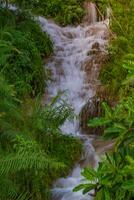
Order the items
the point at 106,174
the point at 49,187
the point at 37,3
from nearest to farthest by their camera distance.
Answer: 1. the point at 106,174
2. the point at 49,187
3. the point at 37,3

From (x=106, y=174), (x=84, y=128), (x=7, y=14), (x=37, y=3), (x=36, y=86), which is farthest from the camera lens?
(x=37, y=3)

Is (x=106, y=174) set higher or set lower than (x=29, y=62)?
lower

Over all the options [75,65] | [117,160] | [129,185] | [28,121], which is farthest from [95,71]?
[129,185]

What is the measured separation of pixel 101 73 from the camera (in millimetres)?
8305

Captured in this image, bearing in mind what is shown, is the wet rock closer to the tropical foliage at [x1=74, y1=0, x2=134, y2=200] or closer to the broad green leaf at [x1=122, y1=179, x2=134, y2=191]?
the tropical foliage at [x1=74, y1=0, x2=134, y2=200]

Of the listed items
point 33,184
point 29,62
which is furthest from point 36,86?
point 33,184

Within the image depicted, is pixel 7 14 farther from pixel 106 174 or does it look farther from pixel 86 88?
pixel 106 174

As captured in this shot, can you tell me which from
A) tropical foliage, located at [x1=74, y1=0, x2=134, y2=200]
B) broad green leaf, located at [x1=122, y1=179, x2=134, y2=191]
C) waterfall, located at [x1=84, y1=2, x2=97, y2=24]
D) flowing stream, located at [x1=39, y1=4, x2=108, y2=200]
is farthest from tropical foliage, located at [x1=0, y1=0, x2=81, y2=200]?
waterfall, located at [x1=84, y1=2, x2=97, y2=24]

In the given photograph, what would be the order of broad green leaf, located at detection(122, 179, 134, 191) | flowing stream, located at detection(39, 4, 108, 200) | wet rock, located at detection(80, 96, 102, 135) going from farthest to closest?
wet rock, located at detection(80, 96, 102, 135), flowing stream, located at detection(39, 4, 108, 200), broad green leaf, located at detection(122, 179, 134, 191)

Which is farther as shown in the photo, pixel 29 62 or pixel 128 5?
pixel 128 5

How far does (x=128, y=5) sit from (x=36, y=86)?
2.50 metres

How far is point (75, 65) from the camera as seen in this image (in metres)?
8.94

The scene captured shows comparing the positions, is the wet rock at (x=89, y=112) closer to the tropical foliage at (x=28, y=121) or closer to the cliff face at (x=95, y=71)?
the cliff face at (x=95, y=71)

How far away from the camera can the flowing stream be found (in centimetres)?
661
